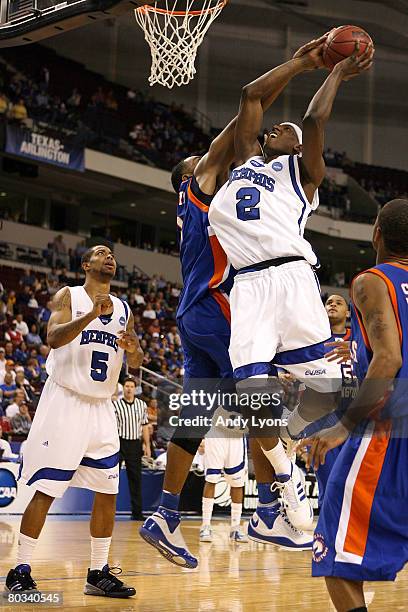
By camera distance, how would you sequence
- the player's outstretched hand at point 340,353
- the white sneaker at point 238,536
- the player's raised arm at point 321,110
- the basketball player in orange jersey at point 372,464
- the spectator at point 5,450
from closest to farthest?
the basketball player in orange jersey at point 372,464 → the player's outstretched hand at point 340,353 → the player's raised arm at point 321,110 → the white sneaker at point 238,536 → the spectator at point 5,450

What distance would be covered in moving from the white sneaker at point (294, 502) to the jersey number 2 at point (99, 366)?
4.79 ft

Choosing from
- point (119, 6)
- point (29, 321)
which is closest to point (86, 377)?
point (119, 6)

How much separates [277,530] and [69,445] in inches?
58.7

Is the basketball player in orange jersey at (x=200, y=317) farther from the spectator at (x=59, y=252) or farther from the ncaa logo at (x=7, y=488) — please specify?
the spectator at (x=59, y=252)

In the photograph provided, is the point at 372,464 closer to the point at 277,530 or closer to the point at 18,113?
the point at 277,530

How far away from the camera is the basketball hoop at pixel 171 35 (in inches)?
314

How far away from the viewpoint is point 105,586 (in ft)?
19.2

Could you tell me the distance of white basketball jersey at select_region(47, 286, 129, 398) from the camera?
604 cm

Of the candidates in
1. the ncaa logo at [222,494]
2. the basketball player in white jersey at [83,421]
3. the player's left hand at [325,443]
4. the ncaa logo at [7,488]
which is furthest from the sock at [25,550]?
the ncaa logo at [222,494]

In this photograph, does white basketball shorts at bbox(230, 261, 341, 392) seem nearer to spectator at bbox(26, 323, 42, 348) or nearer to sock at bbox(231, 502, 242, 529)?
sock at bbox(231, 502, 242, 529)

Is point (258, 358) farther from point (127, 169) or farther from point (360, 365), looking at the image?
point (127, 169)

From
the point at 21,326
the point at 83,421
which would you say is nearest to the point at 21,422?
the point at 21,326

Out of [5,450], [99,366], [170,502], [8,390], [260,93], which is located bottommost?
[5,450]

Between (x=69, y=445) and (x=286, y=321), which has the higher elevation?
(x=286, y=321)
